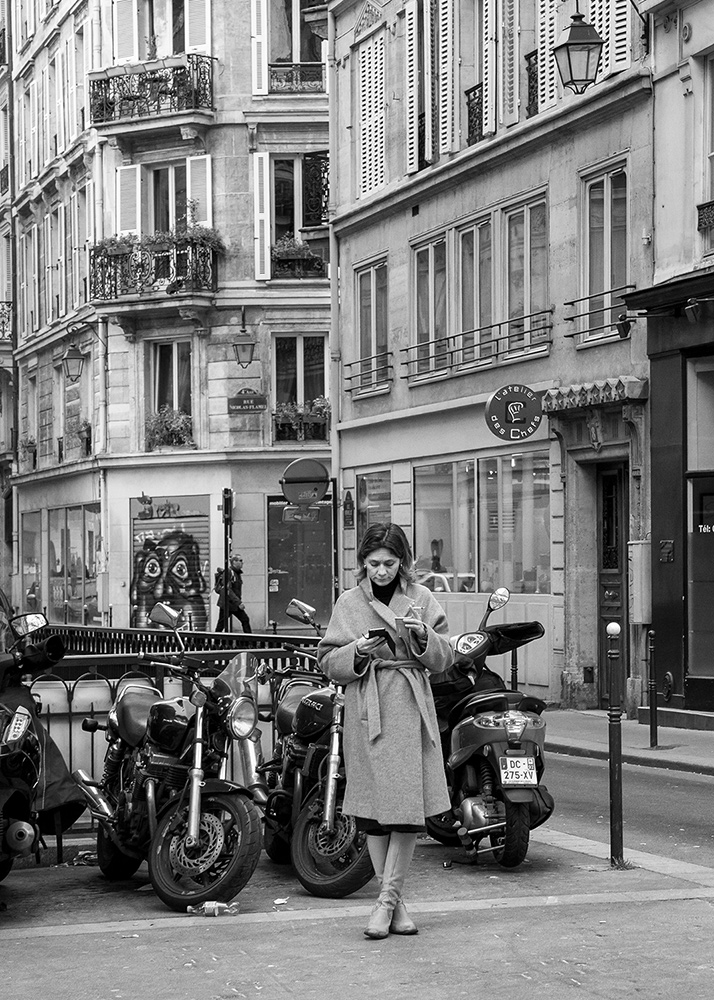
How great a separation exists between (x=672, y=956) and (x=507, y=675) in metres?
16.3

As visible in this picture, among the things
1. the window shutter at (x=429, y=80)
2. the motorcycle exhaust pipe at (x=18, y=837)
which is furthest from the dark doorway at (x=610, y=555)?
the motorcycle exhaust pipe at (x=18, y=837)

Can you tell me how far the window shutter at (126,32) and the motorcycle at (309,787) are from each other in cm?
3318

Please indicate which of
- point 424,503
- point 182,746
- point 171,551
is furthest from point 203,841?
point 171,551

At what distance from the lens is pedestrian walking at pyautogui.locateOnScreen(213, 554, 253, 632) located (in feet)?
114

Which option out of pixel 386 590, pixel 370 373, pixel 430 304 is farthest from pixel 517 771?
pixel 370 373

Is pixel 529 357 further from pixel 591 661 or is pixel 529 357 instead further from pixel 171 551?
pixel 171 551

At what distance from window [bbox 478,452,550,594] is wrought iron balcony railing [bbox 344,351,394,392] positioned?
378 cm

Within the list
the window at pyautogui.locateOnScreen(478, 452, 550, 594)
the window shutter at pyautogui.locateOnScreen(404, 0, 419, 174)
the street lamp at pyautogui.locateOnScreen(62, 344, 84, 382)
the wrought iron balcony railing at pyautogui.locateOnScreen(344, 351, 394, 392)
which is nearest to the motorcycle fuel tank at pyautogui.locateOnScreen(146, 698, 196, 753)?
the window at pyautogui.locateOnScreen(478, 452, 550, 594)

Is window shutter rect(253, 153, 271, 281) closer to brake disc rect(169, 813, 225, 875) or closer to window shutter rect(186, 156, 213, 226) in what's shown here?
window shutter rect(186, 156, 213, 226)

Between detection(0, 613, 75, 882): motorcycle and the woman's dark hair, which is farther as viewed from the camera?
detection(0, 613, 75, 882): motorcycle

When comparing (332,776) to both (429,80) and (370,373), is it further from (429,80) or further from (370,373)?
(370,373)

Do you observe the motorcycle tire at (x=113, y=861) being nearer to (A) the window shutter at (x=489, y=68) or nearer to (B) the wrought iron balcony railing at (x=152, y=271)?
(A) the window shutter at (x=489, y=68)

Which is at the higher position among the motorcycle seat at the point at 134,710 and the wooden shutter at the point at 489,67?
the wooden shutter at the point at 489,67

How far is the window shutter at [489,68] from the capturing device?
79.4 feet
